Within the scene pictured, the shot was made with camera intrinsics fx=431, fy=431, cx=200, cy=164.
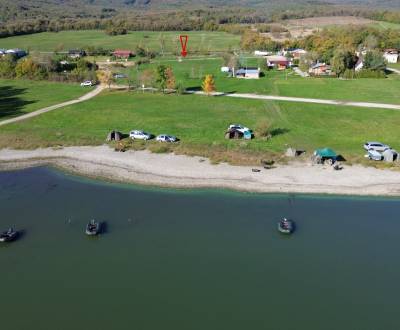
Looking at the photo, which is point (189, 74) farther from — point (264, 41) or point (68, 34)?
point (68, 34)

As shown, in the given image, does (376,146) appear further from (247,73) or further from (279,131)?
(247,73)

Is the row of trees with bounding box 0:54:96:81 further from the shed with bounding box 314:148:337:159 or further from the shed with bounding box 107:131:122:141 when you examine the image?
the shed with bounding box 314:148:337:159

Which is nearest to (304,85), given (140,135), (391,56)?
(140,135)

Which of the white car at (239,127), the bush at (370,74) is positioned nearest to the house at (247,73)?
the bush at (370,74)

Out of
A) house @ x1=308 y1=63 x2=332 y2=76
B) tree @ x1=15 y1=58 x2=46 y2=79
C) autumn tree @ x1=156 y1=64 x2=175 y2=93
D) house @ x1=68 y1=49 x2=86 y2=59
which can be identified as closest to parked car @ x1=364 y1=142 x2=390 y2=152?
autumn tree @ x1=156 y1=64 x2=175 y2=93

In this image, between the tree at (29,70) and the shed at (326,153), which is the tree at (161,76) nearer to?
the tree at (29,70)

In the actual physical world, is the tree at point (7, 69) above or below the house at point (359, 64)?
below
